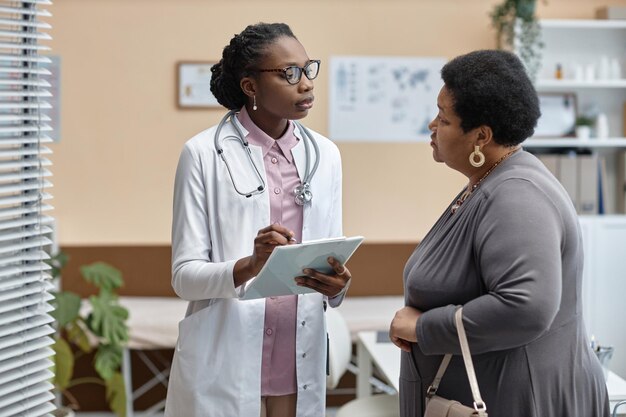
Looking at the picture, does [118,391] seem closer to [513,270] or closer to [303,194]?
[303,194]

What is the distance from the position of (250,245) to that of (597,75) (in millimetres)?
3675

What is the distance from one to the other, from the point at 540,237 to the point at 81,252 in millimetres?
3843

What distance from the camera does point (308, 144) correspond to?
2160 mm

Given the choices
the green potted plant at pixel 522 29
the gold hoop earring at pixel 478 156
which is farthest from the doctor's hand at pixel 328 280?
the green potted plant at pixel 522 29

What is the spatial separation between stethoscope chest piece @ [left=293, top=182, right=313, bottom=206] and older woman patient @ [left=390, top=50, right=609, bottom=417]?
14.6 inches

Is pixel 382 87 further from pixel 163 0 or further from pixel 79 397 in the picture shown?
pixel 79 397

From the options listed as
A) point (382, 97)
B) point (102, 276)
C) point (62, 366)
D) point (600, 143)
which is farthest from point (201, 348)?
point (600, 143)

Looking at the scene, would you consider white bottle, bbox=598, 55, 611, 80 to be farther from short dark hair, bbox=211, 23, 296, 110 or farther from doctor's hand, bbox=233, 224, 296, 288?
doctor's hand, bbox=233, 224, 296, 288

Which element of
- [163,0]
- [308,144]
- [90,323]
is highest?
[163,0]

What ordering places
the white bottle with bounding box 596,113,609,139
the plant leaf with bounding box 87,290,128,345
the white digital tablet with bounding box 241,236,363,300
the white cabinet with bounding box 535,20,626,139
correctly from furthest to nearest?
the white cabinet with bounding box 535,20,626,139
the white bottle with bounding box 596,113,609,139
the plant leaf with bounding box 87,290,128,345
the white digital tablet with bounding box 241,236,363,300

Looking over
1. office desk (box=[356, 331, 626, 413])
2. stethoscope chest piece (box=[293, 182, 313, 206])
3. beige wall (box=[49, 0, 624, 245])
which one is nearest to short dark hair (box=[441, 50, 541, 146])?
stethoscope chest piece (box=[293, 182, 313, 206])

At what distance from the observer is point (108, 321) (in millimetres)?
4055

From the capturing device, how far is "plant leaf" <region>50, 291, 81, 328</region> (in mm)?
3906

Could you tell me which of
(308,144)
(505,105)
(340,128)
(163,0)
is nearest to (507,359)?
(505,105)
